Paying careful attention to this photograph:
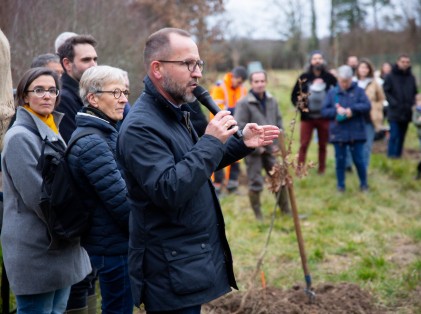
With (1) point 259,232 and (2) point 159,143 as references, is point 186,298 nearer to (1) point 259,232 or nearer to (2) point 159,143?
(2) point 159,143

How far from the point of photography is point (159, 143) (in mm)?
2477

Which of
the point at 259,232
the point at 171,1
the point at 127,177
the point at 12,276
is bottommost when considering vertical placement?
the point at 259,232

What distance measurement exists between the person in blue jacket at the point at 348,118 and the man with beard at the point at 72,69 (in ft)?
16.5

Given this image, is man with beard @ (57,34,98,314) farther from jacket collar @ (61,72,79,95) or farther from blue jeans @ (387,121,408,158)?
blue jeans @ (387,121,408,158)

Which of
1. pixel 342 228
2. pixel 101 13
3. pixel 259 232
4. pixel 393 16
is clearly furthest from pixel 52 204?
pixel 393 16

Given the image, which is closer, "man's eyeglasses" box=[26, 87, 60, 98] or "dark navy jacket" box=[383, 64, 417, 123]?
"man's eyeglasses" box=[26, 87, 60, 98]

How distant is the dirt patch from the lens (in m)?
4.44

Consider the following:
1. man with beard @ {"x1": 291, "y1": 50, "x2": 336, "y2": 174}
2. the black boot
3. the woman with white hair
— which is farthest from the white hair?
man with beard @ {"x1": 291, "y1": 50, "x2": 336, "y2": 174}

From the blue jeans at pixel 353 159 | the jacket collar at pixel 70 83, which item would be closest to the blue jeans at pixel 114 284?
the jacket collar at pixel 70 83

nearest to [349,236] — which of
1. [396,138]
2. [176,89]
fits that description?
[176,89]

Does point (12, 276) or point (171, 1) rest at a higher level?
point (171, 1)

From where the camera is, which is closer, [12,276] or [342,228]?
[12,276]

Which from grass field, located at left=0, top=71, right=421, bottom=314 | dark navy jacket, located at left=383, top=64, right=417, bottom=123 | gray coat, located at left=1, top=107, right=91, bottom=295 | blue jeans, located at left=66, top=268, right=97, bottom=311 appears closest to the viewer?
gray coat, located at left=1, top=107, right=91, bottom=295

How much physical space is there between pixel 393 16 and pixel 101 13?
1130 inches
